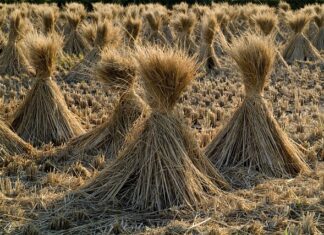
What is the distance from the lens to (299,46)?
Answer: 12383 mm

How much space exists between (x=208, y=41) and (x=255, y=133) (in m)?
5.96

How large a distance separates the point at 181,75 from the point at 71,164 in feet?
5.43

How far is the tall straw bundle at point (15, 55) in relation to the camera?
32.1 ft

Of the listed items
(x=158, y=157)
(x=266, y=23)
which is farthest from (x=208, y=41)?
(x=158, y=157)

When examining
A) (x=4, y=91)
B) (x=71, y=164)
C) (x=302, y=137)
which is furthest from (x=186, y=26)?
(x=71, y=164)

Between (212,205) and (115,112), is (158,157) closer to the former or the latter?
(212,205)

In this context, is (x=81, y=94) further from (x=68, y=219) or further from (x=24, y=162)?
(x=68, y=219)

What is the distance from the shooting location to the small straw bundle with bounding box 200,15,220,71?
34.8 ft

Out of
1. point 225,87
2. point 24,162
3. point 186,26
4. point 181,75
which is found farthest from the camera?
point 186,26

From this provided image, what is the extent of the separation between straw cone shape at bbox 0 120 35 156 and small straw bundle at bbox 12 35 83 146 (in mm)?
379

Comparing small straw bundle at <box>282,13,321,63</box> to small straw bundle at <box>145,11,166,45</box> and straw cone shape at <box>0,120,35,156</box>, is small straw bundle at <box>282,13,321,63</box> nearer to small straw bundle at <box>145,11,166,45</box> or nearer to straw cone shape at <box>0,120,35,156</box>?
small straw bundle at <box>145,11,166,45</box>

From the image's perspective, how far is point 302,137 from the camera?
624cm

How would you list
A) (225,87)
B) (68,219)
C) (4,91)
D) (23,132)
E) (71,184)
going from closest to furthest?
(68,219) → (71,184) → (23,132) → (4,91) → (225,87)

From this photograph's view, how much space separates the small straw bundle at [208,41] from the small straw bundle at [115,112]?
17.0 feet
